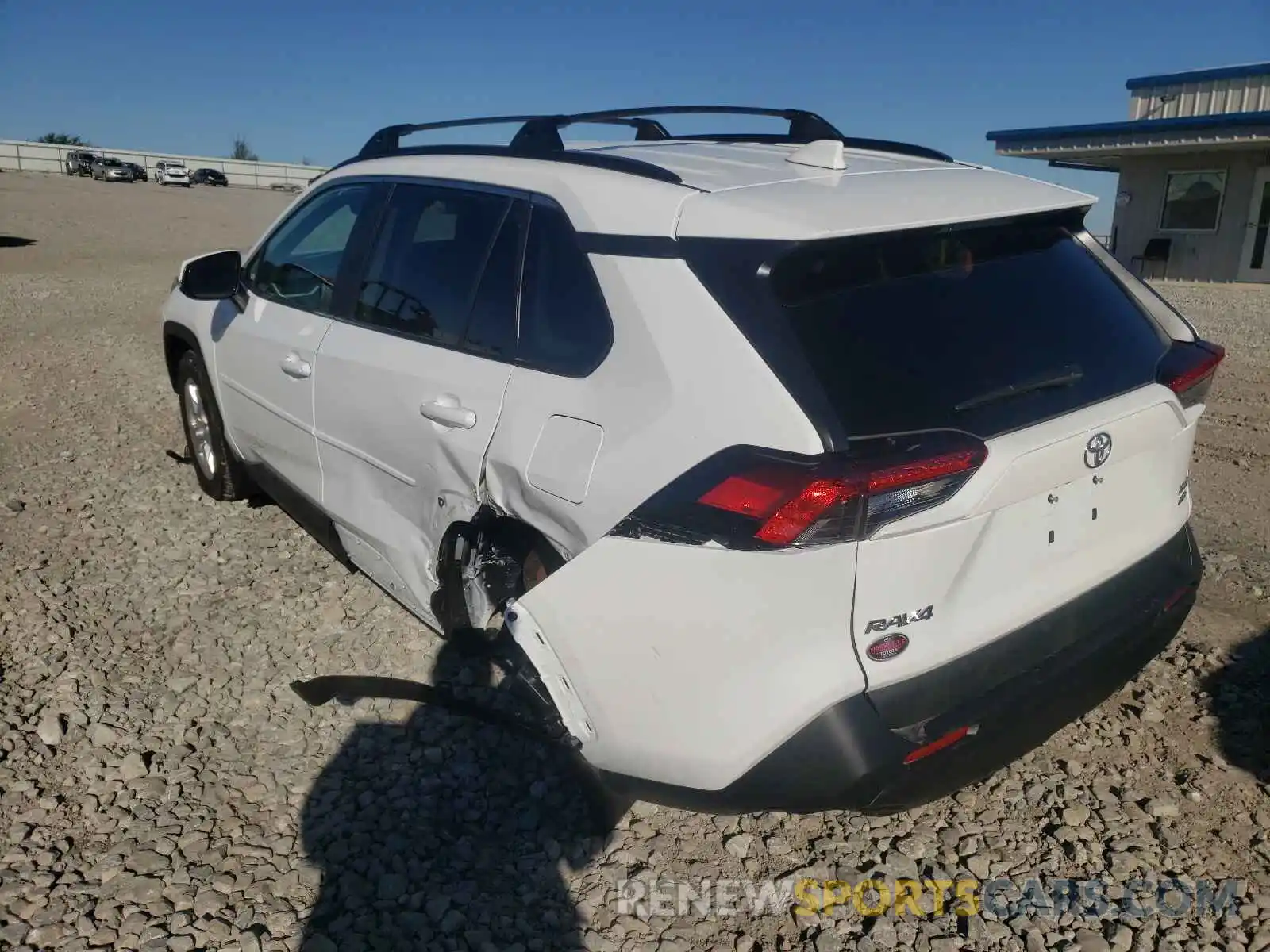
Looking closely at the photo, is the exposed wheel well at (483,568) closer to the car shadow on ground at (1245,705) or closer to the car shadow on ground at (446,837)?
the car shadow on ground at (446,837)

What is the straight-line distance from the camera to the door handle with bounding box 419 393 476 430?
9.52 feet

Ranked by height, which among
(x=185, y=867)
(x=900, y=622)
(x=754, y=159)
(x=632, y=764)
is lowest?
(x=185, y=867)

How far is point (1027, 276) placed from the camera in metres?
2.61

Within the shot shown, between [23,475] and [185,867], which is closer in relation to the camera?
[185,867]

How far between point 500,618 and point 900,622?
148 centimetres

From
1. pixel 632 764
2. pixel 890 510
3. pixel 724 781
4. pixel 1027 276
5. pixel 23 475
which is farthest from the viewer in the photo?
pixel 23 475

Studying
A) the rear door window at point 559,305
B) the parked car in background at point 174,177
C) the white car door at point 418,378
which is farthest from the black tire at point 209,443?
the parked car in background at point 174,177

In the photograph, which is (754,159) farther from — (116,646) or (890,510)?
(116,646)

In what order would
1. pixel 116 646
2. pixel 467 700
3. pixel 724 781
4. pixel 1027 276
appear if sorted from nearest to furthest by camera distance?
pixel 724 781 → pixel 1027 276 → pixel 467 700 → pixel 116 646

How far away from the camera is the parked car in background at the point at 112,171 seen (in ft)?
184

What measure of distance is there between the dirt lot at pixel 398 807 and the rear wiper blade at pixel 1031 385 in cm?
131

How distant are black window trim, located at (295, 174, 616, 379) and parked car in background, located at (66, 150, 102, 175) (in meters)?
63.3

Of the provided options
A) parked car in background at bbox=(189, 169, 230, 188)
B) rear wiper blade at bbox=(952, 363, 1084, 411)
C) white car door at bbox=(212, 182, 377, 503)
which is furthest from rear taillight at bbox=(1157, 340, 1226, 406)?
parked car in background at bbox=(189, 169, 230, 188)

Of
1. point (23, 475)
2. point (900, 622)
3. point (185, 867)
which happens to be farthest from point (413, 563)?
point (23, 475)
